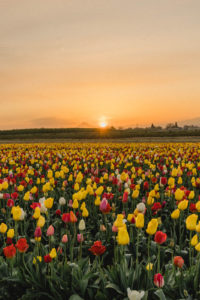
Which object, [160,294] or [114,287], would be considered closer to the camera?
[160,294]

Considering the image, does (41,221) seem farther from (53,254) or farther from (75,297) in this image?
(75,297)

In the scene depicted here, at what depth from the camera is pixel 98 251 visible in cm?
238

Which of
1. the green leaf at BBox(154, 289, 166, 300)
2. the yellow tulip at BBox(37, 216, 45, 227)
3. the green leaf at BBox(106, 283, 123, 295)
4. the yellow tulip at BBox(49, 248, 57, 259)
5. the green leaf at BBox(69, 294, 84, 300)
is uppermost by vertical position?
the yellow tulip at BBox(37, 216, 45, 227)

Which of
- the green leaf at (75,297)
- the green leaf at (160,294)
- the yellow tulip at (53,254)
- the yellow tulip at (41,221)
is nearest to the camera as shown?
the green leaf at (160,294)

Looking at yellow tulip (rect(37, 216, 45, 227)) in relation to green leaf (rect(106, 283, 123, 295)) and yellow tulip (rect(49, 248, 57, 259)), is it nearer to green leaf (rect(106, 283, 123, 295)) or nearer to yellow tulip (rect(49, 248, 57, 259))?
yellow tulip (rect(49, 248, 57, 259))

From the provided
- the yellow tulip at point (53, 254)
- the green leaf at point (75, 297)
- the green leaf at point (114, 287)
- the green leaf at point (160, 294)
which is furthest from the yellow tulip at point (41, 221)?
the green leaf at point (160, 294)

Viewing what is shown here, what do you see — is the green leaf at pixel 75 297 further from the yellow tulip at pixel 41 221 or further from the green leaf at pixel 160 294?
the yellow tulip at pixel 41 221

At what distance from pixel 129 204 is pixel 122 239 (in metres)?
3.22

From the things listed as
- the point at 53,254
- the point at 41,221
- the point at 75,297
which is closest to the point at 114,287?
the point at 75,297

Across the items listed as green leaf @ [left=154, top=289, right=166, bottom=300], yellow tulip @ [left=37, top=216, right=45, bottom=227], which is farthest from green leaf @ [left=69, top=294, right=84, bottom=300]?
yellow tulip @ [left=37, top=216, right=45, bottom=227]

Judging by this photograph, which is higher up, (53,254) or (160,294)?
(53,254)

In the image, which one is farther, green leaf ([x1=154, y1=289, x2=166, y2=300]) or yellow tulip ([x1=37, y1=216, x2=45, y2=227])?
yellow tulip ([x1=37, y1=216, x2=45, y2=227])

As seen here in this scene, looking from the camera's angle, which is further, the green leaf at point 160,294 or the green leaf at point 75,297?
the green leaf at point 75,297

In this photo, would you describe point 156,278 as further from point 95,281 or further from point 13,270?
point 13,270
